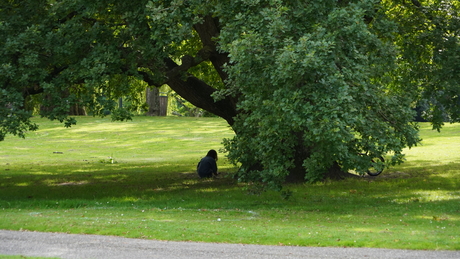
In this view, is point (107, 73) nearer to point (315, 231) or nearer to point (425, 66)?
point (315, 231)

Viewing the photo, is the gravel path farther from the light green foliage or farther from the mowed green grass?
the light green foliage

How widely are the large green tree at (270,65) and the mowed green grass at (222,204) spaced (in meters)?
1.50

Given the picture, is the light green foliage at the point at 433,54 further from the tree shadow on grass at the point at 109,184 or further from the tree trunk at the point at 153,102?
the tree trunk at the point at 153,102

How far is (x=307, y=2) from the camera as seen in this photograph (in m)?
13.8

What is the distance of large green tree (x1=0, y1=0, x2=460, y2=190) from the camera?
1232cm

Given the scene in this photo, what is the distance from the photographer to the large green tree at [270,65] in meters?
12.3

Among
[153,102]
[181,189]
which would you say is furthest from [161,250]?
[153,102]

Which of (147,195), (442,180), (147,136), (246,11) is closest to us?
(246,11)

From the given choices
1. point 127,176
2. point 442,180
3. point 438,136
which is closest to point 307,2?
point 442,180

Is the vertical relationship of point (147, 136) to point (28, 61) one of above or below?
below

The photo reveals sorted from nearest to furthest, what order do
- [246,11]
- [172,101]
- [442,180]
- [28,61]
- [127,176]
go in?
[246,11] < [28,61] < [442,180] < [127,176] < [172,101]

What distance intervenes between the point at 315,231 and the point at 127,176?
15.1 meters

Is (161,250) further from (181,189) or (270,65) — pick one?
(181,189)

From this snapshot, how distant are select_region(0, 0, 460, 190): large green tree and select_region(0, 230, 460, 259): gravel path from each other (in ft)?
8.92
